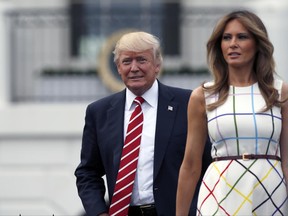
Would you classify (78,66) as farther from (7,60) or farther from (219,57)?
(219,57)

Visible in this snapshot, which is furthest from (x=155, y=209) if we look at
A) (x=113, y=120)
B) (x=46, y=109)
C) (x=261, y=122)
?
(x=46, y=109)

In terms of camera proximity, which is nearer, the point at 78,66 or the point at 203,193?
the point at 203,193

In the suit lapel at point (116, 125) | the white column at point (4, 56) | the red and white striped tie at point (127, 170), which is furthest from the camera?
the white column at point (4, 56)

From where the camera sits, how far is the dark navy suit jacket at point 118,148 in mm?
6621

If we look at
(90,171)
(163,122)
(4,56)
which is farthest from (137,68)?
(4,56)

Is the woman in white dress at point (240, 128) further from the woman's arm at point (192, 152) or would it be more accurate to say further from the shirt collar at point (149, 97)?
the shirt collar at point (149, 97)

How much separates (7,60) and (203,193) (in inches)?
344

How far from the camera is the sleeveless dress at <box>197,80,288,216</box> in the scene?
5.86 meters

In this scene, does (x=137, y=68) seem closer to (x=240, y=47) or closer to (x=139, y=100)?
(x=139, y=100)

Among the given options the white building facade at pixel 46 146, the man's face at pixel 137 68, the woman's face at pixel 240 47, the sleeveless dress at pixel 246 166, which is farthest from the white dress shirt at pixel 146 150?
the white building facade at pixel 46 146

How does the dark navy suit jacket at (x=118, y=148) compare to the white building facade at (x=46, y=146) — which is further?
the white building facade at (x=46, y=146)

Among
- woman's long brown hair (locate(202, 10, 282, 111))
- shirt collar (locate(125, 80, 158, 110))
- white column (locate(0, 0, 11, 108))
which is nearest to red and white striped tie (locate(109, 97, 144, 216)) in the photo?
shirt collar (locate(125, 80, 158, 110))

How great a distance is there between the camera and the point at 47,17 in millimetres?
14734

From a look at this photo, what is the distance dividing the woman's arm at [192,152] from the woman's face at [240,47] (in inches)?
8.8
